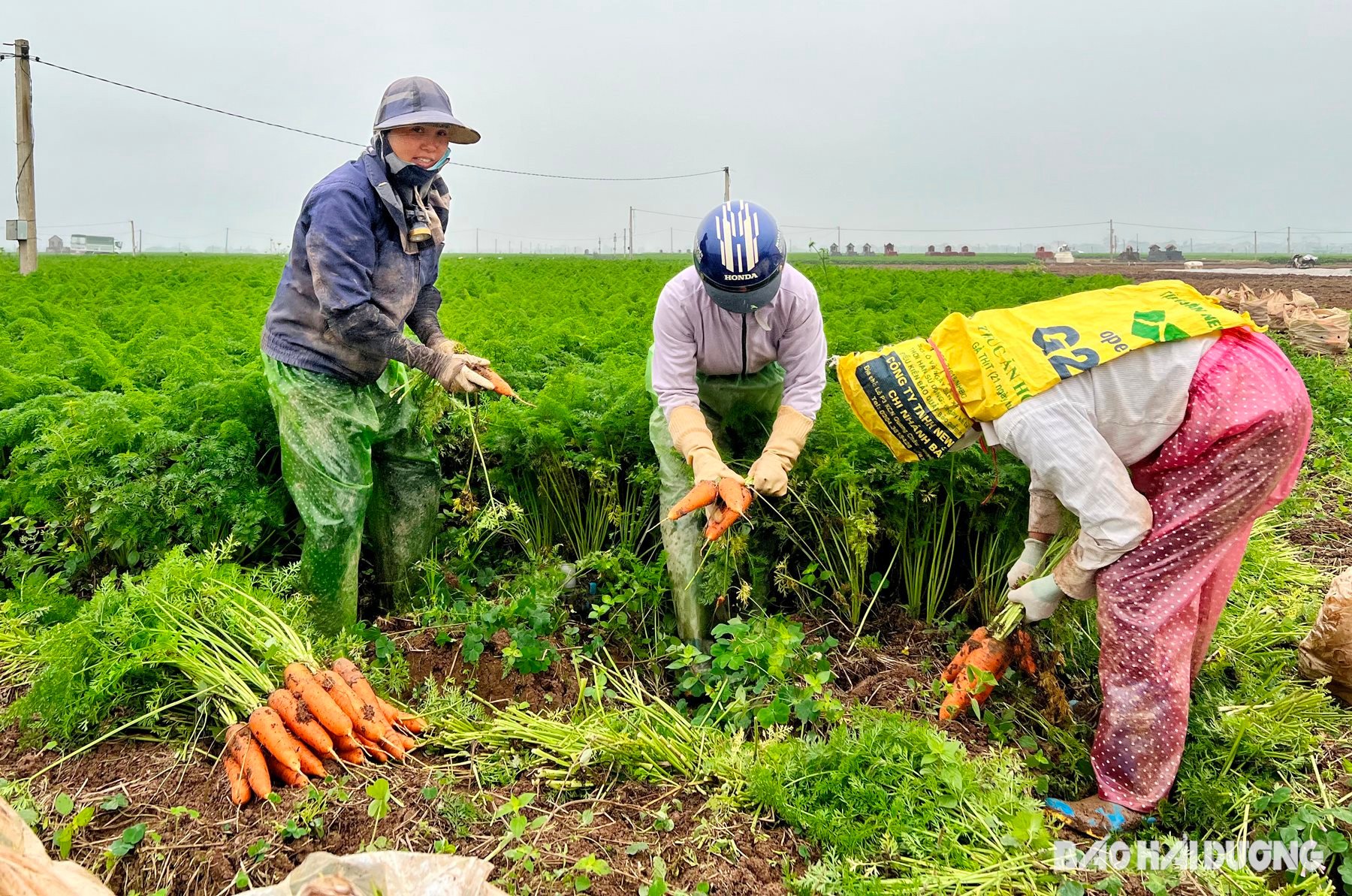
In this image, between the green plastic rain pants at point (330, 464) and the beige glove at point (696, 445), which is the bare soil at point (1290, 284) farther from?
the green plastic rain pants at point (330, 464)

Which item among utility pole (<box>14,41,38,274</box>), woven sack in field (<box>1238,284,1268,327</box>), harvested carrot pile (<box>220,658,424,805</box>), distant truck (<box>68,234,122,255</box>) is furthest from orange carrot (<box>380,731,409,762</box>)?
distant truck (<box>68,234,122,255</box>)

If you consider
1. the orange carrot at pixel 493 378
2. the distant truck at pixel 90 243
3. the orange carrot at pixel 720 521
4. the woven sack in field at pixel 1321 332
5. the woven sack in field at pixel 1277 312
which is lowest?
the orange carrot at pixel 720 521

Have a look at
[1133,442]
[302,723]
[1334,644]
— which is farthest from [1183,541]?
[302,723]

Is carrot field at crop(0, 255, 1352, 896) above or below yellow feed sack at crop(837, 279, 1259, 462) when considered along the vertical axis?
below

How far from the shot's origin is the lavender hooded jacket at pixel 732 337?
368 cm

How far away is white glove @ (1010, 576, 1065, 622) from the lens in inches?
124

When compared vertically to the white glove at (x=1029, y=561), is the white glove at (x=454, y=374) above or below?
above

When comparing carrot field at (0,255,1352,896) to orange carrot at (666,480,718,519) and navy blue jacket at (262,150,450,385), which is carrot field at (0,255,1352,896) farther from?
navy blue jacket at (262,150,450,385)

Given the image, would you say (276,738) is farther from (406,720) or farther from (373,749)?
(406,720)

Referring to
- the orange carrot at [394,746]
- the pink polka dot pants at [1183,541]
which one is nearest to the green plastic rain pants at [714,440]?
the orange carrot at [394,746]

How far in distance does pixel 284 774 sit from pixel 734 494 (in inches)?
68.1

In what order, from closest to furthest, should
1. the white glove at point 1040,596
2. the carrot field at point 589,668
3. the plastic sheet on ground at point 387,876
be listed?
1. the plastic sheet on ground at point 387,876
2. the carrot field at point 589,668
3. the white glove at point 1040,596

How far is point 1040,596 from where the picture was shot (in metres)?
3.17

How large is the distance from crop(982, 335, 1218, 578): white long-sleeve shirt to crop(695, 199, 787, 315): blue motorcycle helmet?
1031 millimetres
